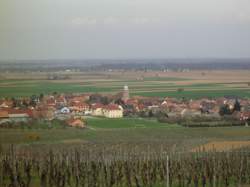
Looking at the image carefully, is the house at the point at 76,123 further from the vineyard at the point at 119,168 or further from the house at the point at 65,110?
the vineyard at the point at 119,168

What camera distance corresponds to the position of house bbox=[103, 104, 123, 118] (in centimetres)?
781

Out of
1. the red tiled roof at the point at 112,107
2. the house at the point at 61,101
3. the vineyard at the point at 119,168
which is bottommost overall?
the vineyard at the point at 119,168

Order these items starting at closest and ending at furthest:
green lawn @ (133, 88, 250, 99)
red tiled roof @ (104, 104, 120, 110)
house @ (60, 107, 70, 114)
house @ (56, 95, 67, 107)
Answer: house @ (56, 95, 67, 107) → house @ (60, 107, 70, 114) → red tiled roof @ (104, 104, 120, 110) → green lawn @ (133, 88, 250, 99)

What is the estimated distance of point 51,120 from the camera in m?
7.48

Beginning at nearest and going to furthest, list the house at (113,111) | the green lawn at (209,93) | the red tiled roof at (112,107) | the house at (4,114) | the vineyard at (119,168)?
the vineyard at (119,168)
the house at (4,114)
the house at (113,111)
the red tiled roof at (112,107)
the green lawn at (209,93)

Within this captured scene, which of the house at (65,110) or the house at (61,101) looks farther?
the house at (65,110)

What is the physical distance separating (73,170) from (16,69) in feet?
4.59

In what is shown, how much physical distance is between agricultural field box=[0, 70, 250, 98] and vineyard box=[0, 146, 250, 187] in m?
0.93

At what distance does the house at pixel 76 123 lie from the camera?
7614 mm

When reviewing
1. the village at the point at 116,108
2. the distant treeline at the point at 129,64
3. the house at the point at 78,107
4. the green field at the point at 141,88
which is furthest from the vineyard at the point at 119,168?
the distant treeline at the point at 129,64

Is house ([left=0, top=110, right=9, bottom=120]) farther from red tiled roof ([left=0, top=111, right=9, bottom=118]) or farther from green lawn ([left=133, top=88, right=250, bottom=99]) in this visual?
green lawn ([left=133, top=88, right=250, bottom=99])

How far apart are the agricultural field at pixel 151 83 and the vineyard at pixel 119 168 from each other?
0.93 meters

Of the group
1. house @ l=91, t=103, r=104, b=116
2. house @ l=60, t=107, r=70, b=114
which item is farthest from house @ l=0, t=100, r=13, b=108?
house @ l=91, t=103, r=104, b=116

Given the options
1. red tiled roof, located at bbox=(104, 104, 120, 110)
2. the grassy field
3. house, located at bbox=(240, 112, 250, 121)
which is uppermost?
red tiled roof, located at bbox=(104, 104, 120, 110)
